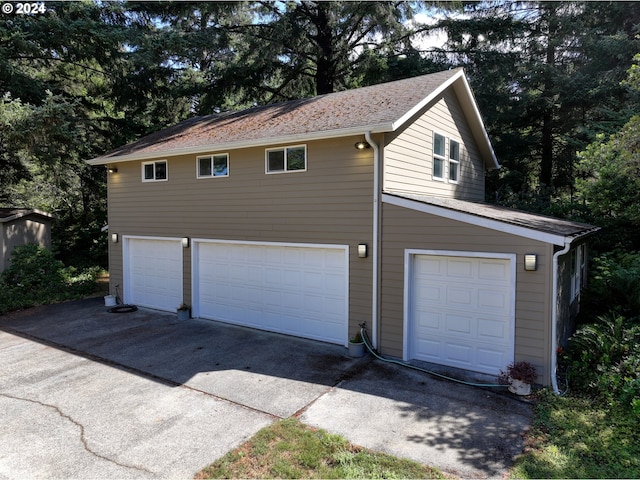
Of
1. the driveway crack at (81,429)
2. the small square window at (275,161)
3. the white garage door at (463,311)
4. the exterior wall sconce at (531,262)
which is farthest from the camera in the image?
the small square window at (275,161)

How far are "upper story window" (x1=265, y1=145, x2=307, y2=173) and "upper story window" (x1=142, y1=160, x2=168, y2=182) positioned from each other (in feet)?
12.0

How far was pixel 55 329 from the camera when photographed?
9.71 m

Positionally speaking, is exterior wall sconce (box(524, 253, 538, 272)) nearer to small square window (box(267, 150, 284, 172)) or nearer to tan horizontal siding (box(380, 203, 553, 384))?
tan horizontal siding (box(380, 203, 553, 384))

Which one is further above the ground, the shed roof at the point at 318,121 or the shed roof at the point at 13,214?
the shed roof at the point at 318,121

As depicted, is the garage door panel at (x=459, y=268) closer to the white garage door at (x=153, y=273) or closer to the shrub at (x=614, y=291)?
the shrub at (x=614, y=291)

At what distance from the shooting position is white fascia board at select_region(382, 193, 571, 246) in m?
6.12

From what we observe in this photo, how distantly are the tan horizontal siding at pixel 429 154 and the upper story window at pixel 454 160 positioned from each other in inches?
6.4

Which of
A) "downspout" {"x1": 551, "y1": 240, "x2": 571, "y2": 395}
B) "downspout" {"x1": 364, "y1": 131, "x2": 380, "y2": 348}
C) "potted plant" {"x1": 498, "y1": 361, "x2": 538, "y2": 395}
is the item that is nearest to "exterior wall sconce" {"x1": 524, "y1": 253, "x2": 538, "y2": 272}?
"downspout" {"x1": 551, "y1": 240, "x2": 571, "y2": 395}

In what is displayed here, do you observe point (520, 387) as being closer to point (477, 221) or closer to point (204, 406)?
point (477, 221)

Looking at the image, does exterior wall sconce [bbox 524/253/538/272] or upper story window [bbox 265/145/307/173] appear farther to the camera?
upper story window [bbox 265/145/307/173]

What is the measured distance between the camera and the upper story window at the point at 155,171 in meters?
11.1

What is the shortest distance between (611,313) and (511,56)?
490 inches

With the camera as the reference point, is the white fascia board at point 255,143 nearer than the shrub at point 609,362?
No

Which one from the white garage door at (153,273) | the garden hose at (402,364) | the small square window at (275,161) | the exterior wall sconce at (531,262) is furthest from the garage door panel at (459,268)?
the white garage door at (153,273)
